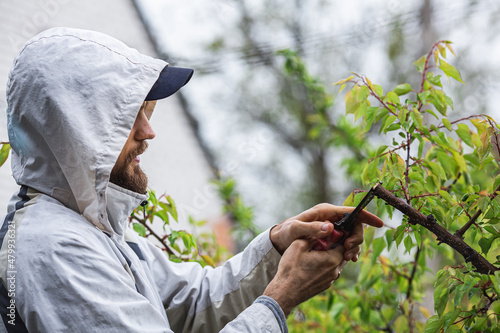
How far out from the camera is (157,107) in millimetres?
6129

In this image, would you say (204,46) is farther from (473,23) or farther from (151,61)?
(151,61)

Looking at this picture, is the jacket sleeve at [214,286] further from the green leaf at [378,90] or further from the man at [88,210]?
the green leaf at [378,90]

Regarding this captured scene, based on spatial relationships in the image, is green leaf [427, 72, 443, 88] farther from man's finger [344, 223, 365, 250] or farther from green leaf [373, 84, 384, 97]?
man's finger [344, 223, 365, 250]

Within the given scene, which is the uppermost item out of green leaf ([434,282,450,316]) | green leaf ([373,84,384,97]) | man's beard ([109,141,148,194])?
man's beard ([109,141,148,194])

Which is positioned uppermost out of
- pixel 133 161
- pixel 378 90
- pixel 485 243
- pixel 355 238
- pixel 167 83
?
pixel 167 83

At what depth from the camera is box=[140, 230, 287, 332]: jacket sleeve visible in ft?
5.74

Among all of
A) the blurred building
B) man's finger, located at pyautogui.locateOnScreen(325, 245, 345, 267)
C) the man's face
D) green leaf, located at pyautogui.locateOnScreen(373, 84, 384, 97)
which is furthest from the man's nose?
the blurred building

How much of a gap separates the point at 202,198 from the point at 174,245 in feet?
5.73

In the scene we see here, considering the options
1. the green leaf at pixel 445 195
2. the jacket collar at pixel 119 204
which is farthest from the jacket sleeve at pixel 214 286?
the green leaf at pixel 445 195

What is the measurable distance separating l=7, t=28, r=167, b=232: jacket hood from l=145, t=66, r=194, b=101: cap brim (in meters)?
0.06

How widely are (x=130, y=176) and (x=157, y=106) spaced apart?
15.4 ft

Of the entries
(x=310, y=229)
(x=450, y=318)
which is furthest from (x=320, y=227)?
(x=450, y=318)

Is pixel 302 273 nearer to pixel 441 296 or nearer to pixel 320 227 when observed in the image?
pixel 320 227

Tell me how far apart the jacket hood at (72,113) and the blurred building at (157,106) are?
1872mm
